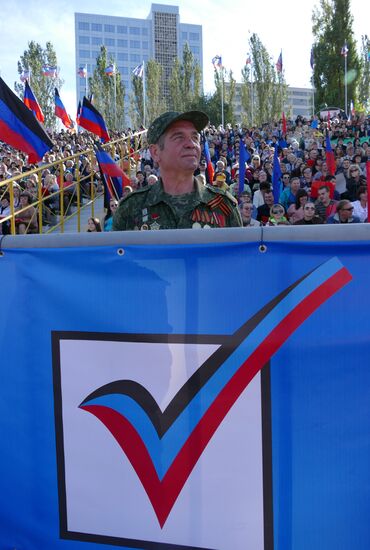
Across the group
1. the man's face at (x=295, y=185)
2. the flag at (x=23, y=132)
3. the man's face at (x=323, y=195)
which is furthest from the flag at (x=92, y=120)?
the flag at (x=23, y=132)

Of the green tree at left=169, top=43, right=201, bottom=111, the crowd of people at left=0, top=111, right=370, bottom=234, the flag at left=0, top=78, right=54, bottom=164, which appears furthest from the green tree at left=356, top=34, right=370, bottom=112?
the flag at left=0, top=78, right=54, bottom=164

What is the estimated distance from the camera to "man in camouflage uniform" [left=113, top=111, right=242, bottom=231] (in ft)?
9.01

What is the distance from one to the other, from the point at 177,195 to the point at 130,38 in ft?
450

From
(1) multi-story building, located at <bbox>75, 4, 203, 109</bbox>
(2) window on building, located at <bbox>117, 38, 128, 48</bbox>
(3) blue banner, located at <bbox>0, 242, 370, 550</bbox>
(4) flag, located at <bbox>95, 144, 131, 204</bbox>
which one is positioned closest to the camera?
(3) blue banner, located at <bbox>0, 242, 370, 550</bbox>

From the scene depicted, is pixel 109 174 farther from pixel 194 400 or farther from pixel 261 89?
pixel 261 89

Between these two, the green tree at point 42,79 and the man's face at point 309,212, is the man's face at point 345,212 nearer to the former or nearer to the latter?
the man's face at point 309,212

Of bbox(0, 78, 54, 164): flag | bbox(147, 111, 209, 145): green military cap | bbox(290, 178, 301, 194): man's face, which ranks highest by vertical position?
bbox(0, 78, 54, 164): flag

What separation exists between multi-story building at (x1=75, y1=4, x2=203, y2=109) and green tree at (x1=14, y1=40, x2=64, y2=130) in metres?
53.7

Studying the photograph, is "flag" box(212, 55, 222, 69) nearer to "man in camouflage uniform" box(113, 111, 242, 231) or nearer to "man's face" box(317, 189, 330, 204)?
"man's face" box(317, 189, 330, 204)

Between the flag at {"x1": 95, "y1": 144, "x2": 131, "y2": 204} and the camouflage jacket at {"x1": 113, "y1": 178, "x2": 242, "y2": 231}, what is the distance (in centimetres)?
663

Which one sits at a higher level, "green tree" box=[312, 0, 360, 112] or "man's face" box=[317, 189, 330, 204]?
"green tree" box=[312, 0, 360, 112]

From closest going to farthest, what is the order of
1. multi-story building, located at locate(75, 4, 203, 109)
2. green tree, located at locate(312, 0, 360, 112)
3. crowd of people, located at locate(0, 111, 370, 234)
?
1. crowd of people, located at locate(0, 111, 370, 234)
2. green tree, located at locate(312, 0, 360, 112)
3. multi-story building, located at locate(75, 4, 203, 109)

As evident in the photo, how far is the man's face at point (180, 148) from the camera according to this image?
274 cm

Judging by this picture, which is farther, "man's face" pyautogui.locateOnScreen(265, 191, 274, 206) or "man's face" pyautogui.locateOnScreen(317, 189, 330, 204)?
"man's face" pyautogui.locateOnScreen(265, 191, 274, 206)
